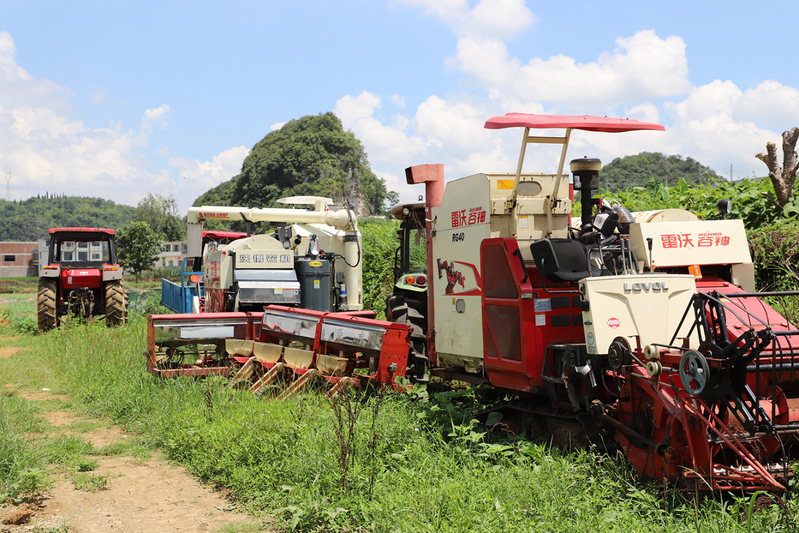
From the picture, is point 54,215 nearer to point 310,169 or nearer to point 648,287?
point 310,169

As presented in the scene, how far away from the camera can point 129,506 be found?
5402 millimetres

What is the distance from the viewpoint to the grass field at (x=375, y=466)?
14.5 feet

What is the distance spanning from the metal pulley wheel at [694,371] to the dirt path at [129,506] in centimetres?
316

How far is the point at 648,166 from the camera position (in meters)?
44.8

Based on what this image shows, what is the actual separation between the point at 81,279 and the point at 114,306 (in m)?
1.33

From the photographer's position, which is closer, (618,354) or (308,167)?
(618,354)

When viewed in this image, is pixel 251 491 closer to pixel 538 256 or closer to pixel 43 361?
pixel 538 256

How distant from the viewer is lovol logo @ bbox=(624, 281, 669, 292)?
17.8 feet

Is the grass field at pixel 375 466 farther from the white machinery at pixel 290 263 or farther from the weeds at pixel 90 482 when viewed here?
the white machinery at pixel 290 263

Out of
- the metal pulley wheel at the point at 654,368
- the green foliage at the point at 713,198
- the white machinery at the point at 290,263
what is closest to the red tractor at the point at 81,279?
the white machinery at the point at 290,263

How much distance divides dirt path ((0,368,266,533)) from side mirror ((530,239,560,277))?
3.09 m

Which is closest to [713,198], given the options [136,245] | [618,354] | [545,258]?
[545,258]

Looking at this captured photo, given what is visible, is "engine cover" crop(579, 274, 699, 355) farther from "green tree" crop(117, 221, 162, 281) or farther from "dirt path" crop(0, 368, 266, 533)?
"green tree" crop(117, 221, 162, 281)

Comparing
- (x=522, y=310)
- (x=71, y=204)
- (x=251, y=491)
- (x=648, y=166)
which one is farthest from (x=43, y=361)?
(x=71, y=204)
